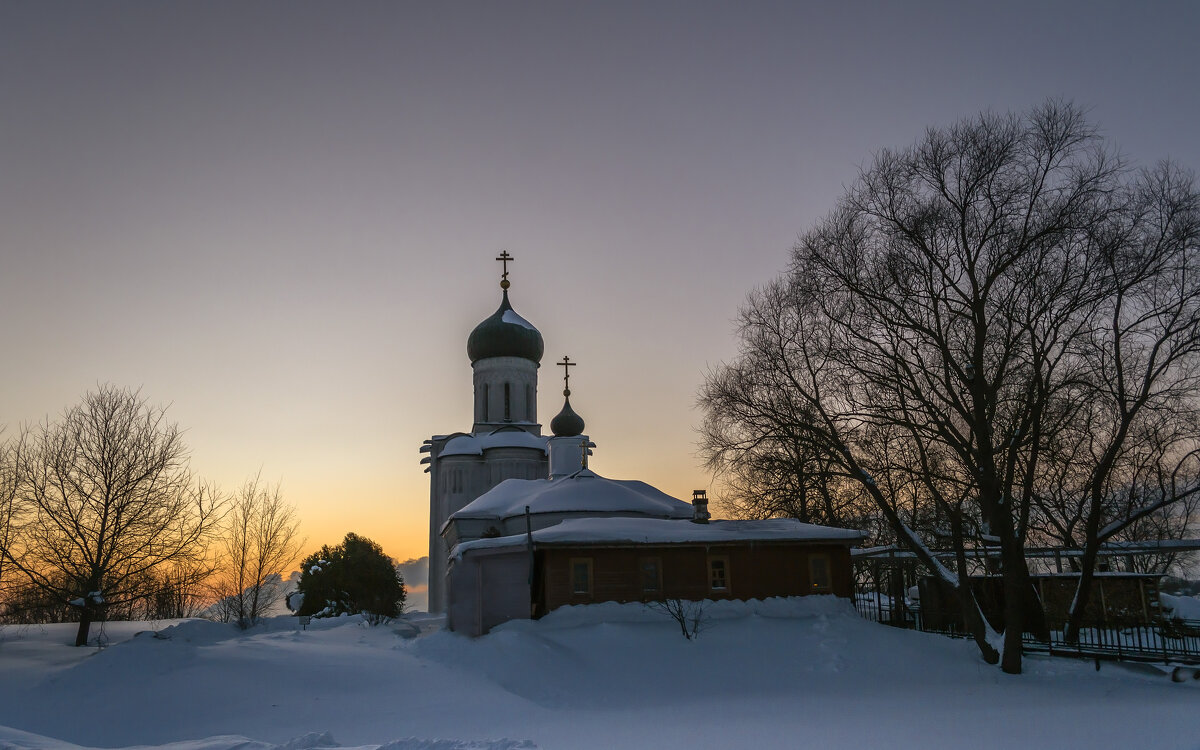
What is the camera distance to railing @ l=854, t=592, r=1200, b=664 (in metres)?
18.2

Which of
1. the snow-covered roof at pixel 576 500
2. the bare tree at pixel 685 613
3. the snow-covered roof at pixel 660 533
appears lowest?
the bare tree at pixel 685 613

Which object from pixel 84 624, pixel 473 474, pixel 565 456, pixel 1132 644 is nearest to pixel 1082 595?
pixel 1132 644

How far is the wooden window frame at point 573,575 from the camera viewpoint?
21984 millimetres

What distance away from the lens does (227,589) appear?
3108cm

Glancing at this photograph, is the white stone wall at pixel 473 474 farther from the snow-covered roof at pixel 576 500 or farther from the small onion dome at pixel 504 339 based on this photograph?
the snow-covered roof at pixel 576 500

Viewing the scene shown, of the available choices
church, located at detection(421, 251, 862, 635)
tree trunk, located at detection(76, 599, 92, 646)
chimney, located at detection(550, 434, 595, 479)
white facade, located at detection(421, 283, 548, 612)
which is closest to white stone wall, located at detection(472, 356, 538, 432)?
white facade, located at detection(421, 283, 548, 612)

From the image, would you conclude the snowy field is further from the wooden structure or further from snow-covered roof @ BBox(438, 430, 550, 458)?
snow-covered roof @ BBox(438, 430, 550, 458)

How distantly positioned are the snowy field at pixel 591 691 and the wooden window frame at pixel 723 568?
630mm

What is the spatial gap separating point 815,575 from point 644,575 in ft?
16.2

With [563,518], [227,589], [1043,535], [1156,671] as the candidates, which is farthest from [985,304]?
[227,589]

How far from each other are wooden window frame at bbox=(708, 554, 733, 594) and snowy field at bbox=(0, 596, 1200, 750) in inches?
24.8

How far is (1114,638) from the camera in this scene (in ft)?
71.5

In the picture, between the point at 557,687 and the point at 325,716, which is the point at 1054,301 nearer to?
the point at 557,687

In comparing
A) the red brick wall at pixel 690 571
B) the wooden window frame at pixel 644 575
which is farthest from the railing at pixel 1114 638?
the wooden window frame at pixel 644 575
